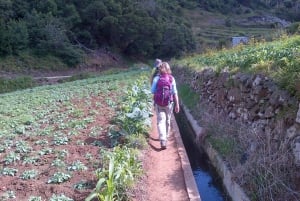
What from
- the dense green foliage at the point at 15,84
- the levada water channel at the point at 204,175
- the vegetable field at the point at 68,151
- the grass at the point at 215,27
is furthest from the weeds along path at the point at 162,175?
the grass at the point at 215,27

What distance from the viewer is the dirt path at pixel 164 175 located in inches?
311

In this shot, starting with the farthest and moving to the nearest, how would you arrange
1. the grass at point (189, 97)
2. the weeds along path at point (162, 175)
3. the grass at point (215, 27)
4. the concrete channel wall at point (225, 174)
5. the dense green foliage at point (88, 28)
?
1. the grass at point (215, 27)
2. the dense green foliage at point (88, 28)
3. the grass at point (189, 97)
4. the weeds along path at point (162, 175)
5. the concrete channel wall at point (225, 174)

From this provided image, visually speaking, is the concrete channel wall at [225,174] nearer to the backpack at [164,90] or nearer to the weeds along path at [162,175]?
the weeds along path at [162,175]

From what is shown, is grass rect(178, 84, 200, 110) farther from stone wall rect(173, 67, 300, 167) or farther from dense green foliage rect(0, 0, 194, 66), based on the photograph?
dense green foliage rect(0, 0, 194, 66)

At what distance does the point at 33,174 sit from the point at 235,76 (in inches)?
242

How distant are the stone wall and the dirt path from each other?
184 cm

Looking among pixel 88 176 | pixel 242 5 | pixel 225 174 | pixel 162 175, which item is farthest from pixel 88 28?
pixel 88 176

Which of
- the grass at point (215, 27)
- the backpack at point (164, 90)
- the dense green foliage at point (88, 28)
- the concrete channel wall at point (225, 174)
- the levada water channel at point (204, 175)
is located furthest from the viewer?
the grass at point (215, 27)

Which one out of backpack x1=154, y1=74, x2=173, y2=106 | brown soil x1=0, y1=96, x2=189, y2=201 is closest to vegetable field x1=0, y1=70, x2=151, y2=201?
brown soil x1=0, y1=96, x2=189, y2=201

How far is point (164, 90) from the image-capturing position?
1022 centimetres

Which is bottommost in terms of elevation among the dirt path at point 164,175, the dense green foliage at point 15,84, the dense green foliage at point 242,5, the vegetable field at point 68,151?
the dense green foliage at point 15,84

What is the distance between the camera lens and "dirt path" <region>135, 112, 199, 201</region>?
311 inches

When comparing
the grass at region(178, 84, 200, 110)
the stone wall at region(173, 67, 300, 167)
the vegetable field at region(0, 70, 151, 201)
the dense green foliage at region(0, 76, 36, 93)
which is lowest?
the dense green foliage at region(0, 76, 36, 93)

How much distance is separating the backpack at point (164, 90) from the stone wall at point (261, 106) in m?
1.82
